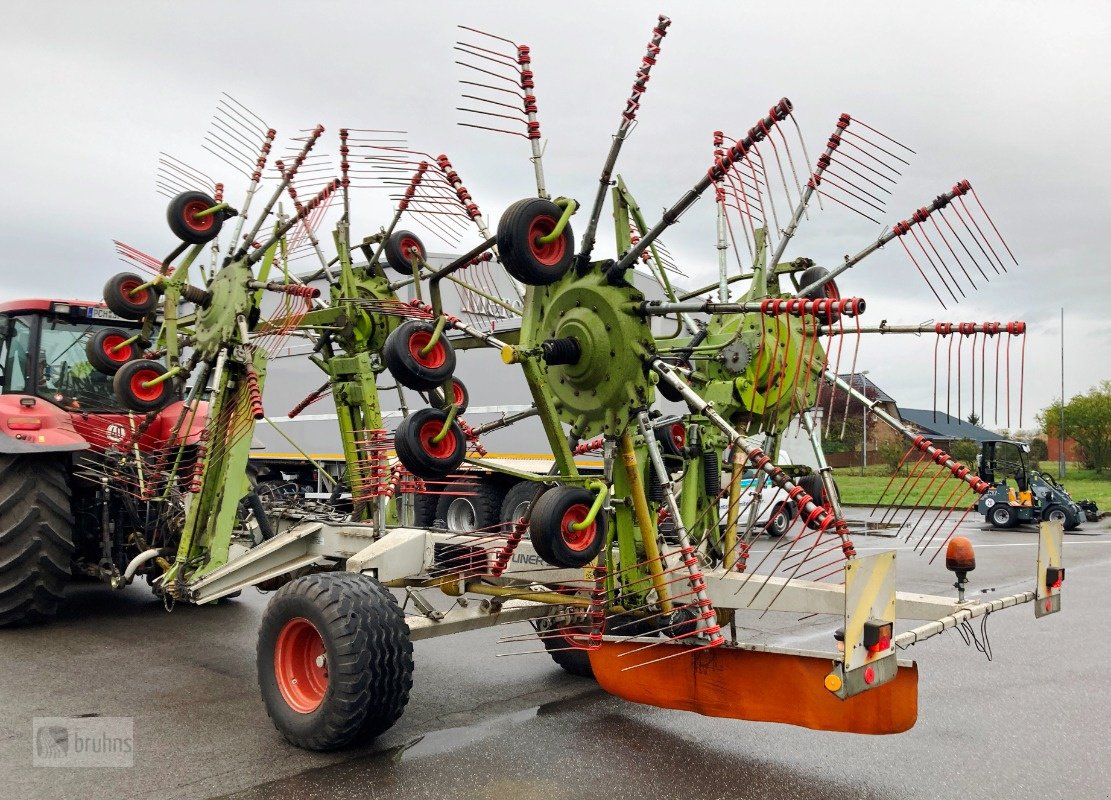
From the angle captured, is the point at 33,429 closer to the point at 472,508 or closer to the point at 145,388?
the point at 145,388

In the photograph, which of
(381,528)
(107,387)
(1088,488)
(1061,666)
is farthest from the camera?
(1088,488)

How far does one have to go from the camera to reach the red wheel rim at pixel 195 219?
6.62 metres

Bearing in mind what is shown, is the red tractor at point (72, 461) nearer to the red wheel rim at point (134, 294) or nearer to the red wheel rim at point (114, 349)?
the red wheel rim at point (114, 349)

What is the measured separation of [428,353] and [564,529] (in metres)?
1.21

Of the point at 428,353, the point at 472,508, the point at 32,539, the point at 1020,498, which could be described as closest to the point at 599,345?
the point at 428,353

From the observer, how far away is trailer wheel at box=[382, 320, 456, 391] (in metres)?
4.65

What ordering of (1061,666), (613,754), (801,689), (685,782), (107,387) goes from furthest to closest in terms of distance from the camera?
(107,387) < (1061,666) < (613,754) < (685,782) < (801,689)

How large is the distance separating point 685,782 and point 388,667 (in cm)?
151

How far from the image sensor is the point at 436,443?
4875 mm

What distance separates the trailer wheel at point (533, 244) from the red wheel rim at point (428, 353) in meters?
0.69

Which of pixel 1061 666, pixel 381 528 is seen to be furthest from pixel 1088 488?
pixel 381 528

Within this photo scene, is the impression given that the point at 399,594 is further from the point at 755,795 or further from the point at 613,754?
the point at 755,795

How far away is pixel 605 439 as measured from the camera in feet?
15.8

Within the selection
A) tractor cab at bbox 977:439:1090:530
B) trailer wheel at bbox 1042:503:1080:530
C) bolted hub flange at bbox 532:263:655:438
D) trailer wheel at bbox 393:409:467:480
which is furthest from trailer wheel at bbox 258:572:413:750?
trailer wheel at bbox 1042:503:1080:530
